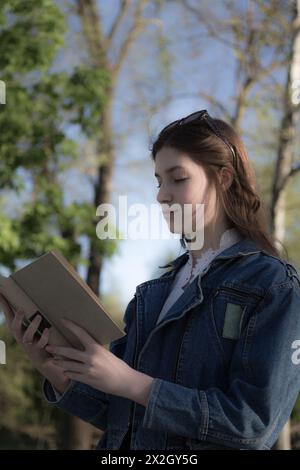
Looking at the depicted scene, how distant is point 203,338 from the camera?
1542 millimetres

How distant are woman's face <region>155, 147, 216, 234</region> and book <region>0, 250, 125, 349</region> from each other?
329mm

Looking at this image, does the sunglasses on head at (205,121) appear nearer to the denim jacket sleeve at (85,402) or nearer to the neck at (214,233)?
the neck at (214,233)

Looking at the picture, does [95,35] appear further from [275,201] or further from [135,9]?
[275,201]

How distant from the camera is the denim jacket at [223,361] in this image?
1.44 metres

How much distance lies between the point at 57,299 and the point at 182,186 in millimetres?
446

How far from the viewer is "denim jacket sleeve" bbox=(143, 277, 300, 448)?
143 cm

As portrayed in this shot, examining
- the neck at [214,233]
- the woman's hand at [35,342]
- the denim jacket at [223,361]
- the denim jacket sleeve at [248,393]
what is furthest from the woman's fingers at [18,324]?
the neck at [214,233]

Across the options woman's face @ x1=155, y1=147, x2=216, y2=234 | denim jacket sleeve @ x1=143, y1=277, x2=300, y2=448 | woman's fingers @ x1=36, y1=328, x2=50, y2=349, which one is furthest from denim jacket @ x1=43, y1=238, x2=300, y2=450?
woman's fingers @ x1=36, y1=328, x2=50, y2=349

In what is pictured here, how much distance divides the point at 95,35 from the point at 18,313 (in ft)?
31.4

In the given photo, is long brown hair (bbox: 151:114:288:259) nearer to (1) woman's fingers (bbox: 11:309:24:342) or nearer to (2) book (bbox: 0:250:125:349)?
(2) book (bbox: 0:250:125:349)

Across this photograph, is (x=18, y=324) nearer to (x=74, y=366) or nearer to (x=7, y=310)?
(x=7, y=310)

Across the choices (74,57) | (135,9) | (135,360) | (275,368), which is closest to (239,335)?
(275,368)

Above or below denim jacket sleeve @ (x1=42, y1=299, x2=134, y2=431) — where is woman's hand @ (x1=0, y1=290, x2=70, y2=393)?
above

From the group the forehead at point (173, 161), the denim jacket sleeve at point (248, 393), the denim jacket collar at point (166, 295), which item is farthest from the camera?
the forehead at point (173, 161)
